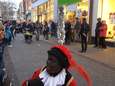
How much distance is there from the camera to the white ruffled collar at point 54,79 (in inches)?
131

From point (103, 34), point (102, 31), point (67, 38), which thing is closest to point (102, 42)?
point (103, 34)

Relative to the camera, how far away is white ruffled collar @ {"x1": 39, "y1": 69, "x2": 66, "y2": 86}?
3.32 metres

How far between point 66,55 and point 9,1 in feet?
400

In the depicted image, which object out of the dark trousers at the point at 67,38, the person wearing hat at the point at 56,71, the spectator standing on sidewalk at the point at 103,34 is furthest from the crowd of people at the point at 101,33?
the person wearing hat at the point at 56,71

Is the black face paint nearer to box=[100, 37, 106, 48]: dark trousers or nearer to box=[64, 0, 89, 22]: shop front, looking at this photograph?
box=[100, 37, 106, 48]: dark trousers

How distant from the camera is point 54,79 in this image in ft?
10.9

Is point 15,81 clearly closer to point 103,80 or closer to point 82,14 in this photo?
point 103,80

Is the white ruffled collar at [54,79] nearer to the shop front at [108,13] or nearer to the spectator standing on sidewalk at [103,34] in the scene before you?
the spectator standing on sidewalk at [103,34]

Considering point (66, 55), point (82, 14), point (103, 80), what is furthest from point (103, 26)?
point (66, 55)

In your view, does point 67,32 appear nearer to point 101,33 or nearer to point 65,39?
point 65,39

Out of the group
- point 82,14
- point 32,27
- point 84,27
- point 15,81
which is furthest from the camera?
point 32,27

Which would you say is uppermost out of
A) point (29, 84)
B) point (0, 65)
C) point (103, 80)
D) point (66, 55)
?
point (66, 55)

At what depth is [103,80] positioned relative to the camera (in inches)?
416

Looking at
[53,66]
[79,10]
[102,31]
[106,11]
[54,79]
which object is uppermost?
[79,10]
